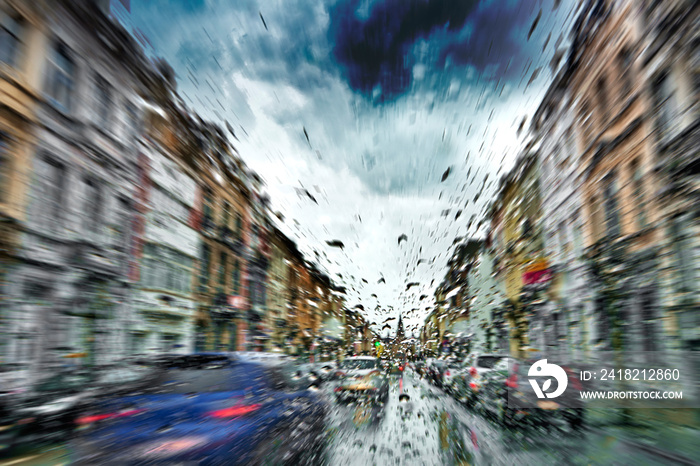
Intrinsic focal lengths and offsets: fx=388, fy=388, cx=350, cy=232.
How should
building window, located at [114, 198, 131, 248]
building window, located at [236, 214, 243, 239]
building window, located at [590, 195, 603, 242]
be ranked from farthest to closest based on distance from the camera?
building window, located at [236, 214, 243, 239]
building window, located at [114, 198, 131, 248]
building window, located at [590, 195, 603, 242]

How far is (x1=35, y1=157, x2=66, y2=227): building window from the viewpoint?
3.74 metres

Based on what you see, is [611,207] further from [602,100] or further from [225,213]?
[225,213]

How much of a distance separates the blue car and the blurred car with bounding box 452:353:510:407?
3.47m

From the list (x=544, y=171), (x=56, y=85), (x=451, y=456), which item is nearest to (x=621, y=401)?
(x=451, y=456)

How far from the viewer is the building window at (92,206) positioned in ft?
11.4

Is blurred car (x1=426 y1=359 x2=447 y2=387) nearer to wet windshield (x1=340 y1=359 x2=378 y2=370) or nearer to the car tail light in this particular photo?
wet windshield (x1=340 y1=359 x2=378 y2=370)

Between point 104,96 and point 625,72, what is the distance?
5.05 metres

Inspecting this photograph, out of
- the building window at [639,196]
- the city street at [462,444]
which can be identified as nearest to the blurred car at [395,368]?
the city street at [462,444]

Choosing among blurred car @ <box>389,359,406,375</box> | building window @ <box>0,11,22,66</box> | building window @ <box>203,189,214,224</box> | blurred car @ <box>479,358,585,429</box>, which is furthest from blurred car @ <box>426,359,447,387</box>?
building window @ <box>0,11,22,66</box>

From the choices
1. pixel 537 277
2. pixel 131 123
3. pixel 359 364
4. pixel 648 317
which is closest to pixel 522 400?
pixel 537 277

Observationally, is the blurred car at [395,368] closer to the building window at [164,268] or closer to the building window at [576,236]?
the building window at [164,268]

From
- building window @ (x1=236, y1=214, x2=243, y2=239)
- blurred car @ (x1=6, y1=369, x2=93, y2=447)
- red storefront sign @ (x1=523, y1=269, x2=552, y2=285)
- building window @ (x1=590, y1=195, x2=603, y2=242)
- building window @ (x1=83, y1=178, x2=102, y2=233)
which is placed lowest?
blurred car @ (x1=6, y1=369, x2=93, y2=447)

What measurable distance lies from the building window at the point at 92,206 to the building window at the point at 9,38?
13.6ft

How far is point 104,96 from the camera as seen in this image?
420 cm
